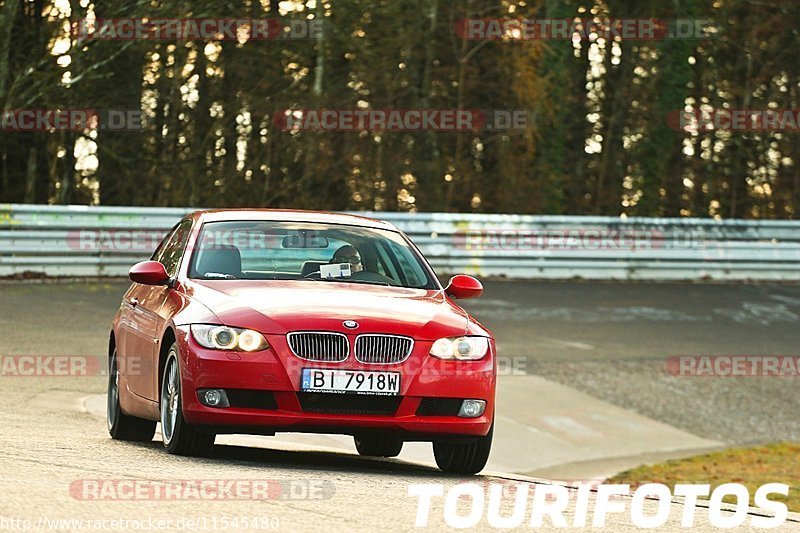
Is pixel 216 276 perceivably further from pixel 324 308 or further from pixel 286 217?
pixel 324 308

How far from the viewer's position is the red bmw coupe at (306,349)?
28.0 ft

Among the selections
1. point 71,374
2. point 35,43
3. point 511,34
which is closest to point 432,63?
point 511,34

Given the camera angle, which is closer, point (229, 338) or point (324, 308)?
point (229, 338)

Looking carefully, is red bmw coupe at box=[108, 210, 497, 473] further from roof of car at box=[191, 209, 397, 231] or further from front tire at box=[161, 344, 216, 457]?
roof of car at box=[191, 209, 397, 231]

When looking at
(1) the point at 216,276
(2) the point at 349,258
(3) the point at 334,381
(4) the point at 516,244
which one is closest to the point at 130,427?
(1) the point at 216,276

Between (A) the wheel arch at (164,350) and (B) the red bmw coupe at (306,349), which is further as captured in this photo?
(A) the wheel arch at (164,350)

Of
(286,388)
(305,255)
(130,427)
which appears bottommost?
(130,427)

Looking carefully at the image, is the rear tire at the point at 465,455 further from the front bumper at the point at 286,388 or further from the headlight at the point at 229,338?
the headlight at the point at 229,338

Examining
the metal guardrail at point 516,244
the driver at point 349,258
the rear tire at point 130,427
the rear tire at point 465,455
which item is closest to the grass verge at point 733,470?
the rear tire at point 465,455

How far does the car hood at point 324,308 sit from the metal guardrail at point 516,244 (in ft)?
50.9

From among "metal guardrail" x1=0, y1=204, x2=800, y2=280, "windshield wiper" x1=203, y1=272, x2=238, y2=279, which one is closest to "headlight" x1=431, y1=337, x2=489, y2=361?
"windshield wiper" x1=203, y1=272, x2=238, y2=279

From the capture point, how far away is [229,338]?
862 centimetres

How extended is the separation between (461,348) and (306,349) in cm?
90

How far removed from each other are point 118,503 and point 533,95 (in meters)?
32.2
